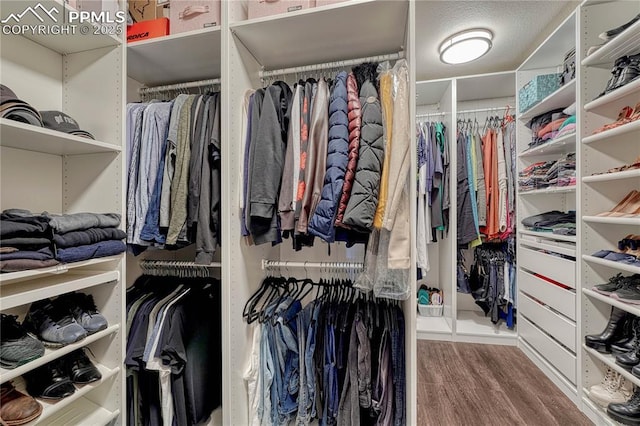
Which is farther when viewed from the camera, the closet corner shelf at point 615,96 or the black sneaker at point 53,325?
the closet corner shelf at point 615,96

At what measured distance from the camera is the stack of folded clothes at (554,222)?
6.20ft

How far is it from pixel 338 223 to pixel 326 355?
0.67 metres

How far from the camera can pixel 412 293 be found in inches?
46.8

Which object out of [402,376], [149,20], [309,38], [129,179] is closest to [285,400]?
[402,376]

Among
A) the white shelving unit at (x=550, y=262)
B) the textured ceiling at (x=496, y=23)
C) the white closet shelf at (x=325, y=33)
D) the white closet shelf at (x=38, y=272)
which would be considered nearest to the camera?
the white closet shelf at (x=38, y=272)

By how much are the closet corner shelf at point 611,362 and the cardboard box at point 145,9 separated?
290 cm

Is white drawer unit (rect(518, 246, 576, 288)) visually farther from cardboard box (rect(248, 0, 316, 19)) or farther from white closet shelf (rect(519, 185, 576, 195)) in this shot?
cardboard box (rect(248, 0, 316, 19))

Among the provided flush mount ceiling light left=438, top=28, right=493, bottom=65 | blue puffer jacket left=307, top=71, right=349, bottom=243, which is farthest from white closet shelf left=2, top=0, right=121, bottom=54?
flush mount ceiling light left=438, top=28, right=493, bottom=65

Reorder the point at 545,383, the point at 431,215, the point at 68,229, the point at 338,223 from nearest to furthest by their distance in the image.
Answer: the point at 68,229 < the point at 338,223 < the point at 545,383 < the point at 431,215

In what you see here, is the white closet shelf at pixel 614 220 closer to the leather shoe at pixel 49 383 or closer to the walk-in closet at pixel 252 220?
the walk-in closet at pixel 252 220

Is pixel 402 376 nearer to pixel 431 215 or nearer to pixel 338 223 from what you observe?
pixel 338 223

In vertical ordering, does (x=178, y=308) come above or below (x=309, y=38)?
below

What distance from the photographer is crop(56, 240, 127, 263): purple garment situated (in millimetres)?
990

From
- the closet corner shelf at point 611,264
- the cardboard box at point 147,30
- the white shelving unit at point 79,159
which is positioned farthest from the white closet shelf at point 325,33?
the closet corner shelf at point 611,264
